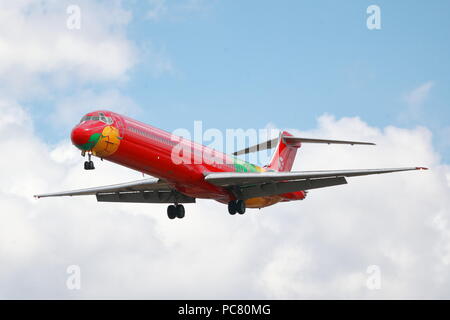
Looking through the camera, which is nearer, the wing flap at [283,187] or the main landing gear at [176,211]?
the wing flap at [283,187]

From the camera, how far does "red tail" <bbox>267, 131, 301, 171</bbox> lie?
53253 millimetres

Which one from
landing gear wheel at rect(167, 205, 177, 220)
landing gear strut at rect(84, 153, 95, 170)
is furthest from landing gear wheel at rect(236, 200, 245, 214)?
landing gear strut at rect(84, 153, 95, 170)

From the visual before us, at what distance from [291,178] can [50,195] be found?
55.8 ft

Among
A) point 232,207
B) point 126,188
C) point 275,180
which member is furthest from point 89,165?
point 275,180

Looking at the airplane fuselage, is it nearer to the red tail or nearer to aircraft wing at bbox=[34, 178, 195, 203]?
aircraft wing at bbox=[34, 178, 195, 203]

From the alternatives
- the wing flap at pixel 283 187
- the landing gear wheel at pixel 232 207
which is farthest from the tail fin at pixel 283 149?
the landing gear wheel at pixel 232 207

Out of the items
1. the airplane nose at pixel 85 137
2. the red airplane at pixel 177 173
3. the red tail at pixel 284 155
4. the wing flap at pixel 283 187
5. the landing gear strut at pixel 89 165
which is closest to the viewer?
the landing gear strut at pixel 89 165

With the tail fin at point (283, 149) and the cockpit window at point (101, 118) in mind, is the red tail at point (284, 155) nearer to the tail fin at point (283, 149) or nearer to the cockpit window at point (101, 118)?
the tail fin at point (283, 149)

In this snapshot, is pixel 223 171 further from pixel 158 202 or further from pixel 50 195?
pixel 50 195

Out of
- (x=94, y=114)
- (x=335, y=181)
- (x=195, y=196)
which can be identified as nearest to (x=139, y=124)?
(x=94, y=114)

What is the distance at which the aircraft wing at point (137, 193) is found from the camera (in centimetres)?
4569

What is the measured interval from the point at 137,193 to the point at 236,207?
6967 mm

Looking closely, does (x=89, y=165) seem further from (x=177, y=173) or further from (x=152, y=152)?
(x=177, y=173)

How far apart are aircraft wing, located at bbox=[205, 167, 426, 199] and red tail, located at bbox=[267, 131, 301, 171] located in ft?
24.6
